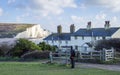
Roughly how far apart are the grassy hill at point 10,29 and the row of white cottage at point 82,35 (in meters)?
10.00

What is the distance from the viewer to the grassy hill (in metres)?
111

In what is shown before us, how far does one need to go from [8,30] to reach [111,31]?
36.1 meters

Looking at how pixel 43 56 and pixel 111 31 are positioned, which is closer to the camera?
pixel 43 56

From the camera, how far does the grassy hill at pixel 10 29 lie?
364 ft

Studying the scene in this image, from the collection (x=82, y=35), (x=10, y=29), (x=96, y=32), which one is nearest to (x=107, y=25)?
(x=96, y=32)

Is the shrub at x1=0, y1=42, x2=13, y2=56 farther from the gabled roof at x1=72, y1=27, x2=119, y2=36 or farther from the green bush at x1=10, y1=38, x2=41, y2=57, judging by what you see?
the gabled roof at x1=72, y1=27, x2=119, y2=36

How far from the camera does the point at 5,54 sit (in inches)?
2547

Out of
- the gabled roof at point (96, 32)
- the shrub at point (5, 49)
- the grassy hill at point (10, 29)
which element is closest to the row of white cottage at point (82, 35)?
the gabled roof at point (96, 32)

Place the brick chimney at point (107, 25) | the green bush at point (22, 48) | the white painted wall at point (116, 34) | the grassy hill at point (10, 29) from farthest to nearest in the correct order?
the grassy hill at point (10, 29), the white painted wall at point (116, 34), the brick chimney at point (107, 25), the green bush at point (22, 48)

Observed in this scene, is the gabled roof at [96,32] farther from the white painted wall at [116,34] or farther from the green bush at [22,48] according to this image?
the green bush at [22,48]

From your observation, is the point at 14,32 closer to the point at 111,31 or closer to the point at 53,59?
the point at 111,31

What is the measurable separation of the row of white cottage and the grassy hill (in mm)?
9998

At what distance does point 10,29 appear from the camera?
117 m

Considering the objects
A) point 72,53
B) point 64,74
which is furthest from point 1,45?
point 64,74
